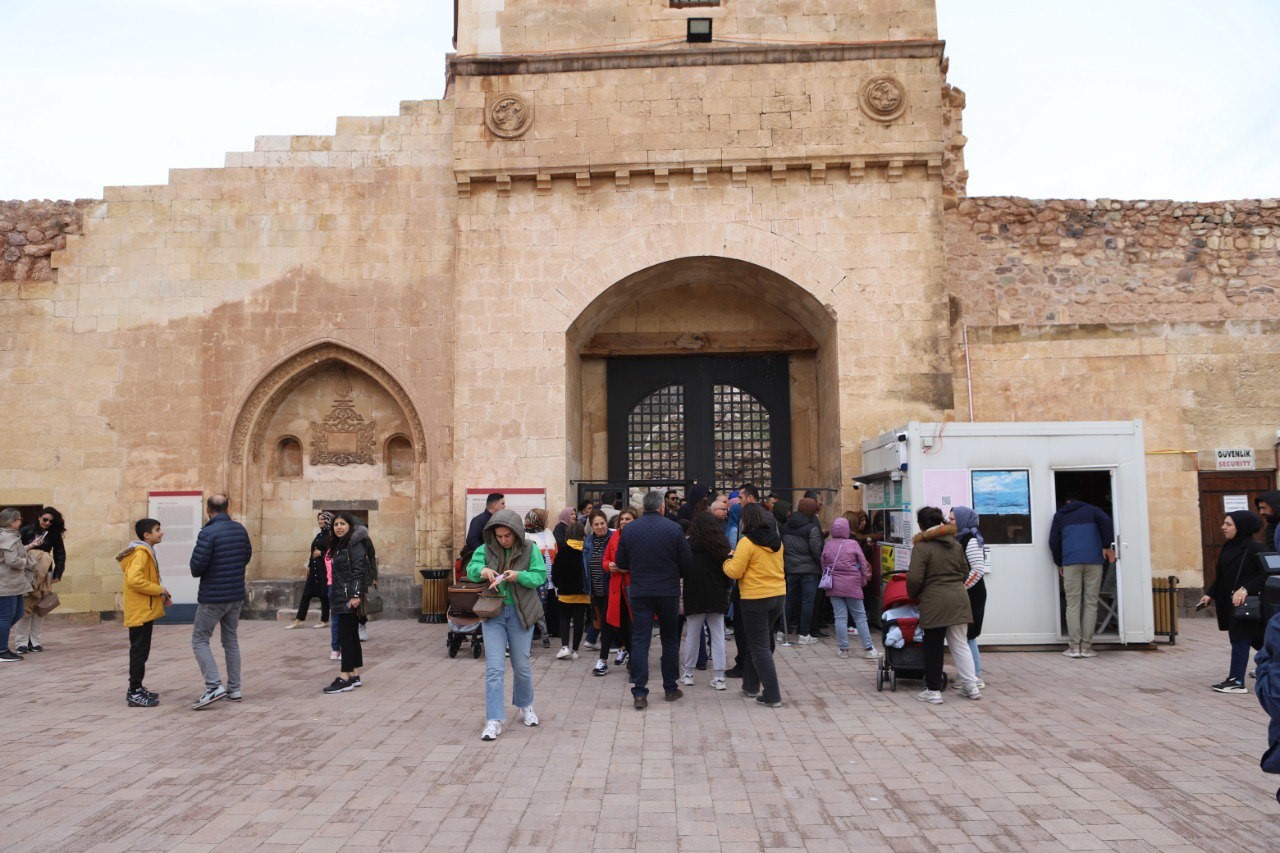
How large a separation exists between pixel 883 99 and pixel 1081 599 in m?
6.82

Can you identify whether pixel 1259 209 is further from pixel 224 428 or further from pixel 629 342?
pixel 224 428

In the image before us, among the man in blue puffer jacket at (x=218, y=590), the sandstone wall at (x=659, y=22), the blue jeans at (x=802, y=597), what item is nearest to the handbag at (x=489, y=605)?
the man in blue puffer jacket at (x=218, y=590)

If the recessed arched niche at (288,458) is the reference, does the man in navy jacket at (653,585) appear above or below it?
below

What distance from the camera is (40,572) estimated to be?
368 inches

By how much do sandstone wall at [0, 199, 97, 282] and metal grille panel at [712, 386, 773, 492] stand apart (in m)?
9.57

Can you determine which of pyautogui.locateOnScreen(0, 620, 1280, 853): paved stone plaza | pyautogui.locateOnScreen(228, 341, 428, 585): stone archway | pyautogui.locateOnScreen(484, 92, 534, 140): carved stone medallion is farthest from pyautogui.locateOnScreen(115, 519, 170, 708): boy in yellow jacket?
pyautogui.locateOnScreen(484, 92, 534, 140): carved stone medallion

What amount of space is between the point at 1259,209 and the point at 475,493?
11.9m

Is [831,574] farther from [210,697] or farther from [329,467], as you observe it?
[329,467]

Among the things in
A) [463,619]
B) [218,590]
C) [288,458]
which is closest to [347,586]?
[218,590]

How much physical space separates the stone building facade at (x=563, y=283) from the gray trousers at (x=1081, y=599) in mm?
3261

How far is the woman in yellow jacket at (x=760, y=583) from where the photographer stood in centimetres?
672

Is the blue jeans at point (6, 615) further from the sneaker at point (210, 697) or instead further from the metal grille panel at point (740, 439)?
the metal grille panel at point (740, 439)

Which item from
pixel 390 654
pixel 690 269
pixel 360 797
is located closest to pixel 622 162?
pixel 690 269

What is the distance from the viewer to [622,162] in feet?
39.0
